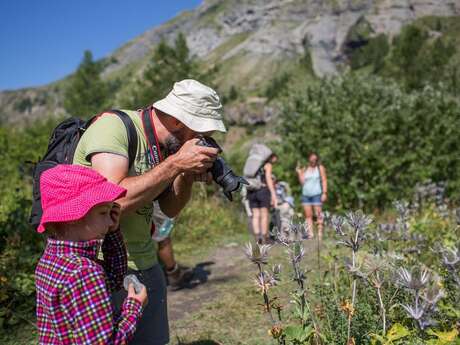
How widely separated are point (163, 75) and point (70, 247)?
2148 cm

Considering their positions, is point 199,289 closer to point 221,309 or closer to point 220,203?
point 221,309

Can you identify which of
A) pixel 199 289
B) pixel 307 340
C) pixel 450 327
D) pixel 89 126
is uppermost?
pixel 89 126

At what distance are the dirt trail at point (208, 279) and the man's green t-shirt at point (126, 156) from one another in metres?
2.34

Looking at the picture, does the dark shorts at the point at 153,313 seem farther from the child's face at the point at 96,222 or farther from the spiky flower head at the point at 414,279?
the spiky flower head at the point at 414,279

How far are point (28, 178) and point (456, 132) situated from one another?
10.3 metres

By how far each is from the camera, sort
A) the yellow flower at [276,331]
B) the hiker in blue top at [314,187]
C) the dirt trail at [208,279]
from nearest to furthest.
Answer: the yellow flower at [276,331]
the dirt trail at [208,279]
the hiker in blue top at [314,187]

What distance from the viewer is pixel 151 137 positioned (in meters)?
2.26

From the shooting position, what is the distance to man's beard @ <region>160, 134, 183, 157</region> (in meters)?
2.33

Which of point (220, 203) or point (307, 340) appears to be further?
point (220, 203)

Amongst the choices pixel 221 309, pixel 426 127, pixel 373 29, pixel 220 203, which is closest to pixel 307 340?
pixel 221 309

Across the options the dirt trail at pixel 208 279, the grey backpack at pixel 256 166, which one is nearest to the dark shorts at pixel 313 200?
the grey backpack at pixel 256 166

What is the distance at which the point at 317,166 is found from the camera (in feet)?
27.5

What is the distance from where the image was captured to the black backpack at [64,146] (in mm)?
2078

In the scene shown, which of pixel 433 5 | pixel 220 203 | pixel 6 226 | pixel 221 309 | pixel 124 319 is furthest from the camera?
pixel 433 5
